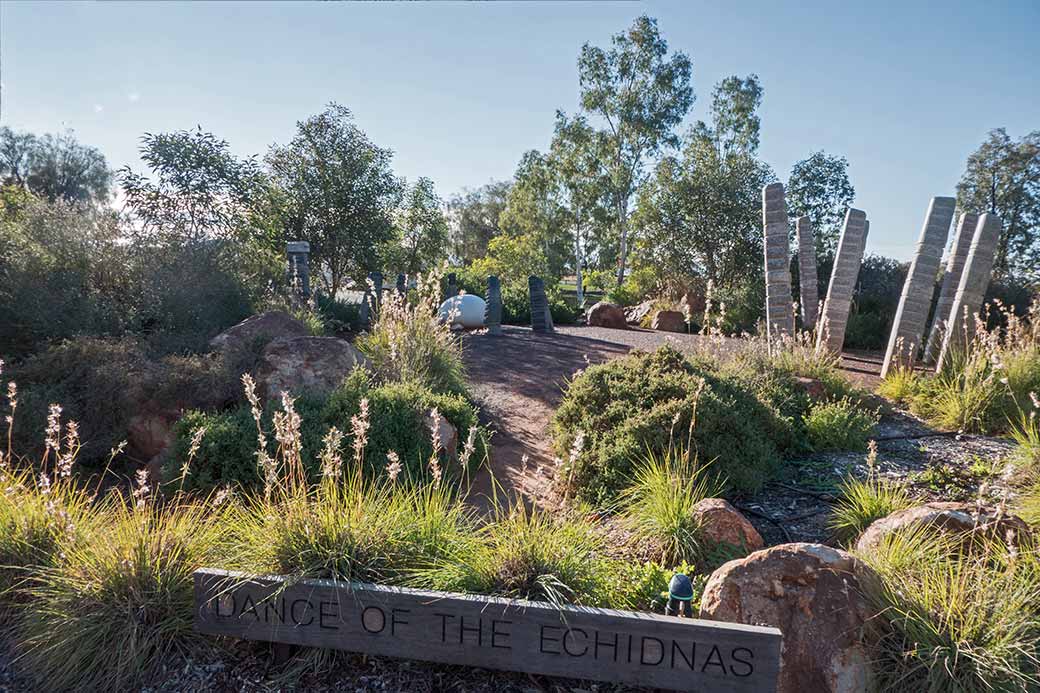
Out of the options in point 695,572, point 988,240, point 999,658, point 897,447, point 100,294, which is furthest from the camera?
point 988,240

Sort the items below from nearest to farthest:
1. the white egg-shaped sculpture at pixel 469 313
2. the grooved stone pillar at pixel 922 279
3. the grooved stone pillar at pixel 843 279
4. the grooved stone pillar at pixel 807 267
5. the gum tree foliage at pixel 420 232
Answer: the grooved stone pillar at pixel 922 279, the grooved stone pillar at pixel 843 279, the grooved stone pillar at pixel 807 267, the white egg-shaped sculpture at pixel 469 313, the gum tree foliage at pixel 420 232

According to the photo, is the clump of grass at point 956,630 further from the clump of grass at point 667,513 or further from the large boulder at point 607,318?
the large boulder at point 607,318

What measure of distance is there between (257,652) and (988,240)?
372 inches

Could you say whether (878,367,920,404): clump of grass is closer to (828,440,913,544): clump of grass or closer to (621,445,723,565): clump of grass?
(828,440,913,544): clump of grass

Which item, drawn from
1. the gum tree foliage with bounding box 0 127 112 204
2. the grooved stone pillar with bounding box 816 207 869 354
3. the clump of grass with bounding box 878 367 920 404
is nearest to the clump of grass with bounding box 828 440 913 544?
the clump of grass with bounding box 878 367 920 404

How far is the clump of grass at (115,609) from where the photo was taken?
2.67 meters

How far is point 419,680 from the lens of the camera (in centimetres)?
272

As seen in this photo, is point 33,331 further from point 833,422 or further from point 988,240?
point 988,240

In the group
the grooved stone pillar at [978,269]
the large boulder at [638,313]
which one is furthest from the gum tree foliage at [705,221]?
the grooved stone pillar at [978,269]

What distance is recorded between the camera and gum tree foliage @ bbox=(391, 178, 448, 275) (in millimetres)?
22078

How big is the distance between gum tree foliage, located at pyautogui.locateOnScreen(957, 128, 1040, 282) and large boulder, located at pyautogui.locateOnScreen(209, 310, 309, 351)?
20.0 meters

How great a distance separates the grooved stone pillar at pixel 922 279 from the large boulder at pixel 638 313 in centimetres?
863

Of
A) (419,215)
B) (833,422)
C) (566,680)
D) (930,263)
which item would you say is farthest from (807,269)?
(419,215)

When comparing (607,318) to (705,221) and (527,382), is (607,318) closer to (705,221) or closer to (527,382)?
(705,221)
